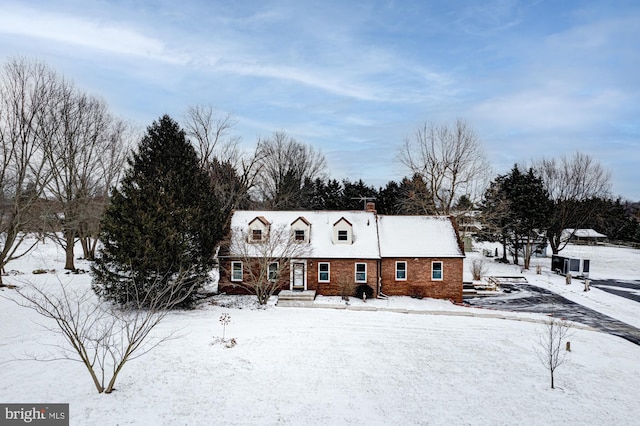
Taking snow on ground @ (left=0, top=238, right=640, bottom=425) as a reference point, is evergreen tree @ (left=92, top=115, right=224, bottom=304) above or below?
above

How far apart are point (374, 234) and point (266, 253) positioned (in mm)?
8001

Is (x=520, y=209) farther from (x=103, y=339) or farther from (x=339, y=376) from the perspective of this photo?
(x=103, y=339)

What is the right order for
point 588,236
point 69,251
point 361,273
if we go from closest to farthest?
1. point 361,273
2. point 69,251
3. point 588,236

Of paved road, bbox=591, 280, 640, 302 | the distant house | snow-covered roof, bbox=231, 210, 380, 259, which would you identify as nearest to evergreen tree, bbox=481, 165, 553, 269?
paved road, bbox=591, 280, 640, 302

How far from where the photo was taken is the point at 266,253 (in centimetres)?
2231

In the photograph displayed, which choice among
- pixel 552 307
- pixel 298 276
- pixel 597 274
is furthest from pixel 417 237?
pixel 597 274

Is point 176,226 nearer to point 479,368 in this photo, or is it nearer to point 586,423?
point 479,368

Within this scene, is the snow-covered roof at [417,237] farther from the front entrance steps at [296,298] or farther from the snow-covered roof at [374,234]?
the front entrance steps at [296,298]

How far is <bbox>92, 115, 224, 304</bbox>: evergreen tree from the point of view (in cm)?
1791

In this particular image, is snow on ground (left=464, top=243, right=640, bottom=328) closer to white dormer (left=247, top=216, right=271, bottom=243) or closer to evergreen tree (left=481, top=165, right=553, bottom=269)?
evergreen tree (left=481, top=165, right=553, bottom=269)

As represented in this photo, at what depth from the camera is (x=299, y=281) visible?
986 inches

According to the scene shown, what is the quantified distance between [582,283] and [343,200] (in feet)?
91.6

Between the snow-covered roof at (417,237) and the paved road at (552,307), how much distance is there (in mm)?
4134

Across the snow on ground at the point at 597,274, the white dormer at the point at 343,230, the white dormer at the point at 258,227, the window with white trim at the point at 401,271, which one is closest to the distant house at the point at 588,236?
the snow on ground at the point at 597,274
